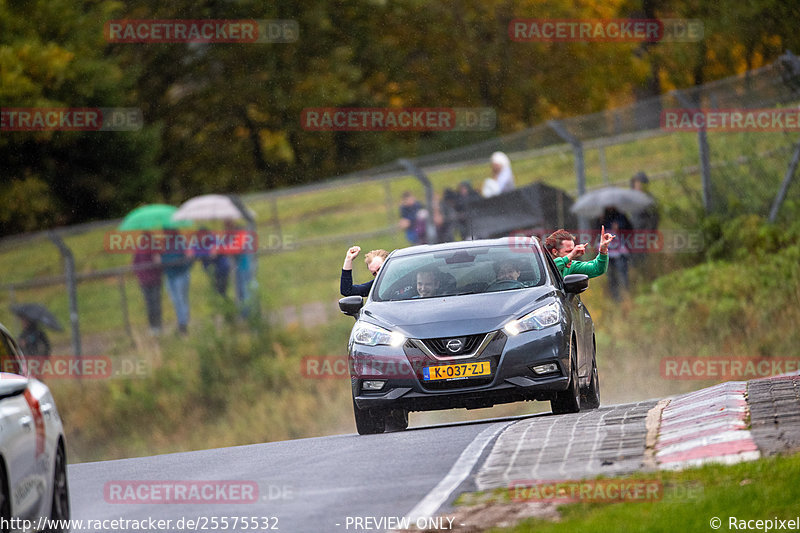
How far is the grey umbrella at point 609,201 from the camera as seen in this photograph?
22469 mm

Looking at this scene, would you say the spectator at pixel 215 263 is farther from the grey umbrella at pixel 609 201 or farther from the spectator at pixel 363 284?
the spectator at pixel 363 284

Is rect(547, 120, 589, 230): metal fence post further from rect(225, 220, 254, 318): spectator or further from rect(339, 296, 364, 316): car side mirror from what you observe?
rect(339, 296, 364, 316): car side mirror

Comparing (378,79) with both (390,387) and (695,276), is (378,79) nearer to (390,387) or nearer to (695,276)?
(695,276)

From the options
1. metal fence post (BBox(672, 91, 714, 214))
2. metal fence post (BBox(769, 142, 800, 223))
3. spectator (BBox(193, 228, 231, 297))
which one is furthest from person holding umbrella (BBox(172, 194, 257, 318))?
metal fence post (BBox(769, 142, 800, 223))

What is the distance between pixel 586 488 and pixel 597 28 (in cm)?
4806

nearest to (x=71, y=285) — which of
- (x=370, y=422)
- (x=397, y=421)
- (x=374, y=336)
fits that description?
(x=397, y=421)

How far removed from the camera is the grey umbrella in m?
22.5

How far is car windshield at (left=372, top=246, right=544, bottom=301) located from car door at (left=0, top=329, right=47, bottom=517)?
17.0 ft

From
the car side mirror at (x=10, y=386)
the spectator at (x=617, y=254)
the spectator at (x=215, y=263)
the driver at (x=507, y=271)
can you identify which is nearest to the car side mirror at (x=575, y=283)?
the driver at (x=507, y=271)

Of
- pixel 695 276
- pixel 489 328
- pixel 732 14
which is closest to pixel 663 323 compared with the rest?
pixel 695 276

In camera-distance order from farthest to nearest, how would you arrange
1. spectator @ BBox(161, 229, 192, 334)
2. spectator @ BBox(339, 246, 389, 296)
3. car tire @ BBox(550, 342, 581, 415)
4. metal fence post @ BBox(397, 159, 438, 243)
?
spectator @ BBox(161, 229, 192, 334), metal fence post @ BBox(397, 159, 438, 243), spectator @ BBox(339, 246, 389, 296), car tire @ BBox(550, 342, 581, 415)

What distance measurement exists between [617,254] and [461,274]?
29.9 feet

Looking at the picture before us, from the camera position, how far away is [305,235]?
42125 millimetres

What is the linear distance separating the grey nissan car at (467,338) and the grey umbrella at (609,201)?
8735mm
